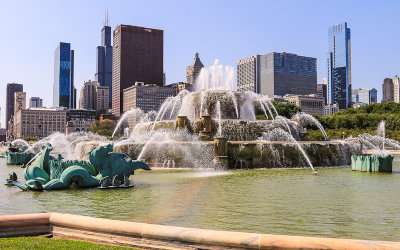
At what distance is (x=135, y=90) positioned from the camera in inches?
7165

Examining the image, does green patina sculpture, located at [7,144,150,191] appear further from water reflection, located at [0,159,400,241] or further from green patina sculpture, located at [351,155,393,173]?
green patina sculpture, located at [351,155,393,173]

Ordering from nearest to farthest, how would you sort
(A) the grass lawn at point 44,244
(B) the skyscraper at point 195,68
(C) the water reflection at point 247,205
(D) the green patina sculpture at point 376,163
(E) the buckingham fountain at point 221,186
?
(A) the grass lawn at point 44,244, (C) the water reflection at point 247,205, (E) the buckingham fountain at point 221,186, (D) the green patina sculpture at point 376,163, (B) the skyscraper at point 195,68

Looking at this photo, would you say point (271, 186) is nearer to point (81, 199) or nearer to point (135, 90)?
point (81, 199)

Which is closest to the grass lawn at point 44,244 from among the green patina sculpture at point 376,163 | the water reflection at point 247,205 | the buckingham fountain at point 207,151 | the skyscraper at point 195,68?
the water reflection at point 247,205

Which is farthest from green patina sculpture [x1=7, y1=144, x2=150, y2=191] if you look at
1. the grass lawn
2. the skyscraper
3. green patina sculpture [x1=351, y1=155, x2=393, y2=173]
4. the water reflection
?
the skyscraper

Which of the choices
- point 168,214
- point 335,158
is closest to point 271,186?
point 168,214

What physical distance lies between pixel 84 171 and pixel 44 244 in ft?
27.0

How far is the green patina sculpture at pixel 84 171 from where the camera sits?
1382cm

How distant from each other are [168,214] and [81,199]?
3.61 meters

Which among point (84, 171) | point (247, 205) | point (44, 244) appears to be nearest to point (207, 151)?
point (84, 171)

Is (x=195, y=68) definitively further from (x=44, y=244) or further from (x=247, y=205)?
(x=44, y=244)

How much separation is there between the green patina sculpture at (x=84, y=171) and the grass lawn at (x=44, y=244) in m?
7.56

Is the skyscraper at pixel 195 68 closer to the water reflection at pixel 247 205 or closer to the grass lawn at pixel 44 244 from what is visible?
the water reflection at pixel 247 205

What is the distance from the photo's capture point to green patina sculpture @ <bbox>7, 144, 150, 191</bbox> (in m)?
13.8
